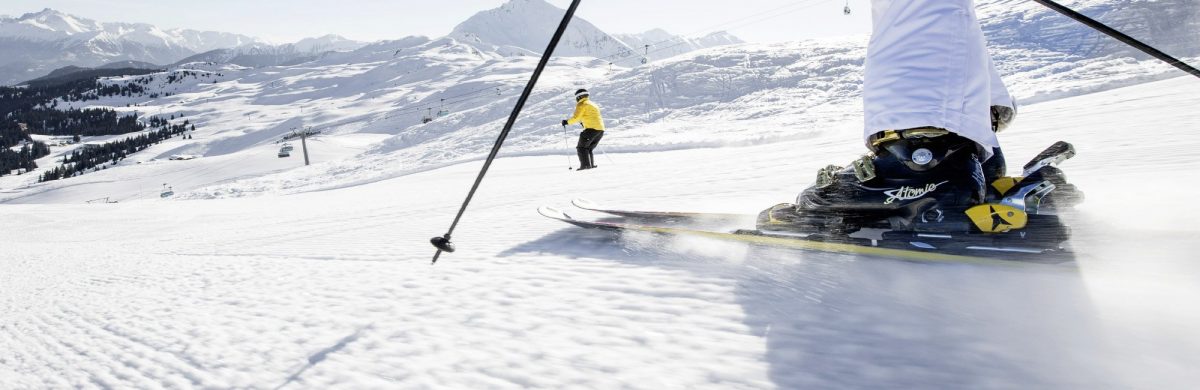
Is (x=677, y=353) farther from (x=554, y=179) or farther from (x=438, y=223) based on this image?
(x=554, y=179)

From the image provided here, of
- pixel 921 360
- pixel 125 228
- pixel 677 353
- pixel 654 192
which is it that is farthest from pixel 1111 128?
pixel 125 228

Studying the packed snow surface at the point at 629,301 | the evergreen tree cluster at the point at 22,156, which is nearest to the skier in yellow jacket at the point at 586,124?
the packed snow surface at the point at 629,301

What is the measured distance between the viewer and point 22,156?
364 ft

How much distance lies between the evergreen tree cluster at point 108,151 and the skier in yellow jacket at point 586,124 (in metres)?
116

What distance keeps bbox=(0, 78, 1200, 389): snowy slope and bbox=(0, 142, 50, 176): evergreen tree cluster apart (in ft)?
474

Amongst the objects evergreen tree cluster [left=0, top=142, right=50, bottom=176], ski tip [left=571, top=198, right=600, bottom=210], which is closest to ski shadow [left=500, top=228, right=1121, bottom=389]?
ski tip [left=571, top=198, right=600, bottom=210]

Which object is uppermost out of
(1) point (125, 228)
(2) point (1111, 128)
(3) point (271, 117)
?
(3) point (271, 117)

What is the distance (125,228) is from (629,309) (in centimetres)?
1071

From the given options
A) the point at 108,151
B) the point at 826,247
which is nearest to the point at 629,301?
the point at 826,247

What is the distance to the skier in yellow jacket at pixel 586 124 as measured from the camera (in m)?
10.7

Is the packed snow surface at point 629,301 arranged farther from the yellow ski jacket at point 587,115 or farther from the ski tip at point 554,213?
the yellow ski jacket at point 587,115

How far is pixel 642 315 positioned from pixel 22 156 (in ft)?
527

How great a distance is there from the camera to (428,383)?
171 centimetres

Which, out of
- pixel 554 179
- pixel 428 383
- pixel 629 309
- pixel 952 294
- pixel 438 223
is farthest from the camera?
pixel 554 179
